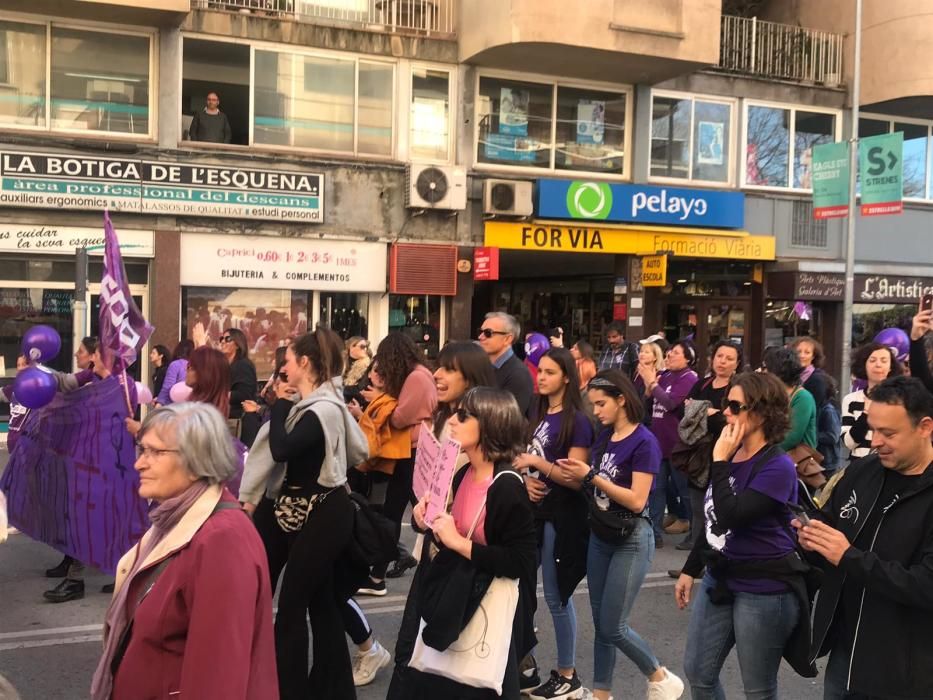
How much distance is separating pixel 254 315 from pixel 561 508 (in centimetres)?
1118

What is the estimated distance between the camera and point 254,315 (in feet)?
50.2

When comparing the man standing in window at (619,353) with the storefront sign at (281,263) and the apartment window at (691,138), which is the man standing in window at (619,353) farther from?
the apartment window at (691,138)

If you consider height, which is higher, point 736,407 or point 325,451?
point 736,407

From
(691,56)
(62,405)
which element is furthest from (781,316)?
(62,405)

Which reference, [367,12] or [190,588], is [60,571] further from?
[367,12]

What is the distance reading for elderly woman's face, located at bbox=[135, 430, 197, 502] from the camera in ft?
9.12

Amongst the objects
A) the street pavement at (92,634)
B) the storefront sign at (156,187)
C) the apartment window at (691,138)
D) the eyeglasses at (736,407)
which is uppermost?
the apartment window at (691,138)

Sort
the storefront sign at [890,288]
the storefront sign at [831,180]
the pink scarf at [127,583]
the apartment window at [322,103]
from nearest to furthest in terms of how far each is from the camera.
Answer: the pink scarf at [127,583], the apartment window at [322,103], the storefront sign at [831,180], the storefront sign at [890,288]

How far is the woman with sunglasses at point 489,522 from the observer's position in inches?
138

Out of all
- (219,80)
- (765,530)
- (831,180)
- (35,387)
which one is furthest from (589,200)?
(765,530)

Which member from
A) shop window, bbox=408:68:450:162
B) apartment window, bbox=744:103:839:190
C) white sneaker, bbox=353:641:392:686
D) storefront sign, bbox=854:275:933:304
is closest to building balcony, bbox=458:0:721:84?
shop window, bbox=408:68:450:162

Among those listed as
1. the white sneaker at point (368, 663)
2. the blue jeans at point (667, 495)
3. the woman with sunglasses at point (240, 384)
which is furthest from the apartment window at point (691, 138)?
the white sneaker at point (368, 663)

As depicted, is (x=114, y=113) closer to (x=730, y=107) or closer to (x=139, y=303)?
(x=139, y=303)

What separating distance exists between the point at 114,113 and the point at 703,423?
10.9 meters
